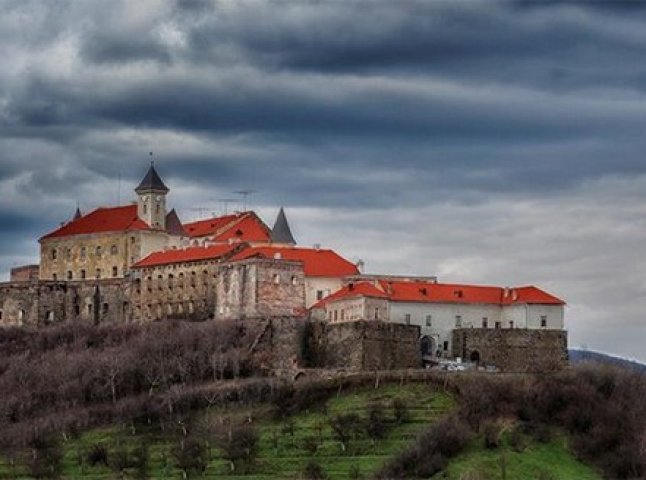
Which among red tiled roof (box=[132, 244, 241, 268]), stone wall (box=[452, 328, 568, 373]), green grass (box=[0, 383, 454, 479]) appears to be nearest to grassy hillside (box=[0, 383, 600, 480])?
green grass (box=[0, 383, 454, 479])

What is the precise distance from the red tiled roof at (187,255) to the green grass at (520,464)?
27.7 meters

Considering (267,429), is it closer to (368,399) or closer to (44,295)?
(368,399)

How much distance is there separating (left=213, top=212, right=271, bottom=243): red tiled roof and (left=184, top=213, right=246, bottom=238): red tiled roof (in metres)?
0.72

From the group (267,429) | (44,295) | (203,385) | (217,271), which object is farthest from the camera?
(44,295)

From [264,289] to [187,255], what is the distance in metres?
8.50

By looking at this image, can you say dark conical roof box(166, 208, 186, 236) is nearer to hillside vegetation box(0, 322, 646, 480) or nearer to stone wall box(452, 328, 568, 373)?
hillside vegetation box(0, 322, 646, 480)

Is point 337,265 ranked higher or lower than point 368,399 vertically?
higher

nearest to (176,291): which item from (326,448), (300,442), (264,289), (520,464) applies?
(264,289)

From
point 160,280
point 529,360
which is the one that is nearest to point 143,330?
point 160,280

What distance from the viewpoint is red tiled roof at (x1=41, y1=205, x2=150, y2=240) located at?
13225cm

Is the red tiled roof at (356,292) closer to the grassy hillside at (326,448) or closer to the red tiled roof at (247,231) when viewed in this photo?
the grassy hillside at (326,448)

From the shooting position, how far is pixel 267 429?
107562 mm

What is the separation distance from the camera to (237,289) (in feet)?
395

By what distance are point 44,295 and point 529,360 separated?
33.2 m
